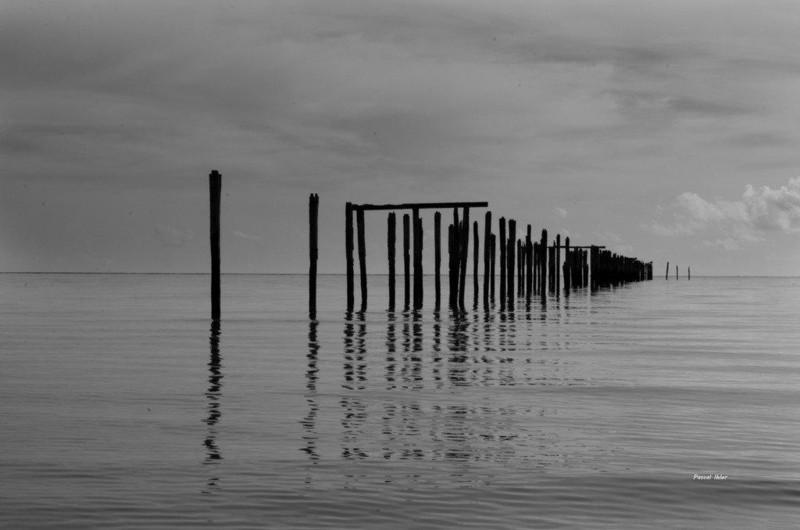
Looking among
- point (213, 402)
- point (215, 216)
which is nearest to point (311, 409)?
point (213, 402)

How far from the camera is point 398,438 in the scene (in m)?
6.81

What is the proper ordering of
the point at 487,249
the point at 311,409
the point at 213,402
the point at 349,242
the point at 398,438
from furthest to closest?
the point at 487,249
the point at 349,242
the point at 213,402
the point at 311,409
the point at 398,438

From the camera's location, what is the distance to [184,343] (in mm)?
16141

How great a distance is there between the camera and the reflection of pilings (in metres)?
6.19

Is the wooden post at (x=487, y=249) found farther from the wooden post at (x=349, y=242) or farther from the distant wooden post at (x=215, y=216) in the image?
the distant wooden post at (x=215, y=216)

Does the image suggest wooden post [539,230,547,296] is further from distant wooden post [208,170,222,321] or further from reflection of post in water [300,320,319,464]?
reflection of post in water [300,320,319,464]

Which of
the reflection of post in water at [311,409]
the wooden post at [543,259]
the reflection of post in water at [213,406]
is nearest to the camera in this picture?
the reflection of post in water at [213,406]

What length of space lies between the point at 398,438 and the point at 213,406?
2122 millimetres

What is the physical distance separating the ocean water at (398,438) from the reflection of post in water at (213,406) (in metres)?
0.03

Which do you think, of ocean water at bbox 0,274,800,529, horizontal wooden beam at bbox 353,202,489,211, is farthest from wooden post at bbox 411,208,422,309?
ocean water at bbox 0,274,800,529

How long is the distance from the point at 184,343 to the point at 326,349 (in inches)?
99.2

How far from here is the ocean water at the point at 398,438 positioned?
4867 millimetres

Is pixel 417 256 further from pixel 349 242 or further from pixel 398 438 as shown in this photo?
pixel 398 438

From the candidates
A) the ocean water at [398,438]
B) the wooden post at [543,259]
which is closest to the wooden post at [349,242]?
the ocean water at [398,438]
